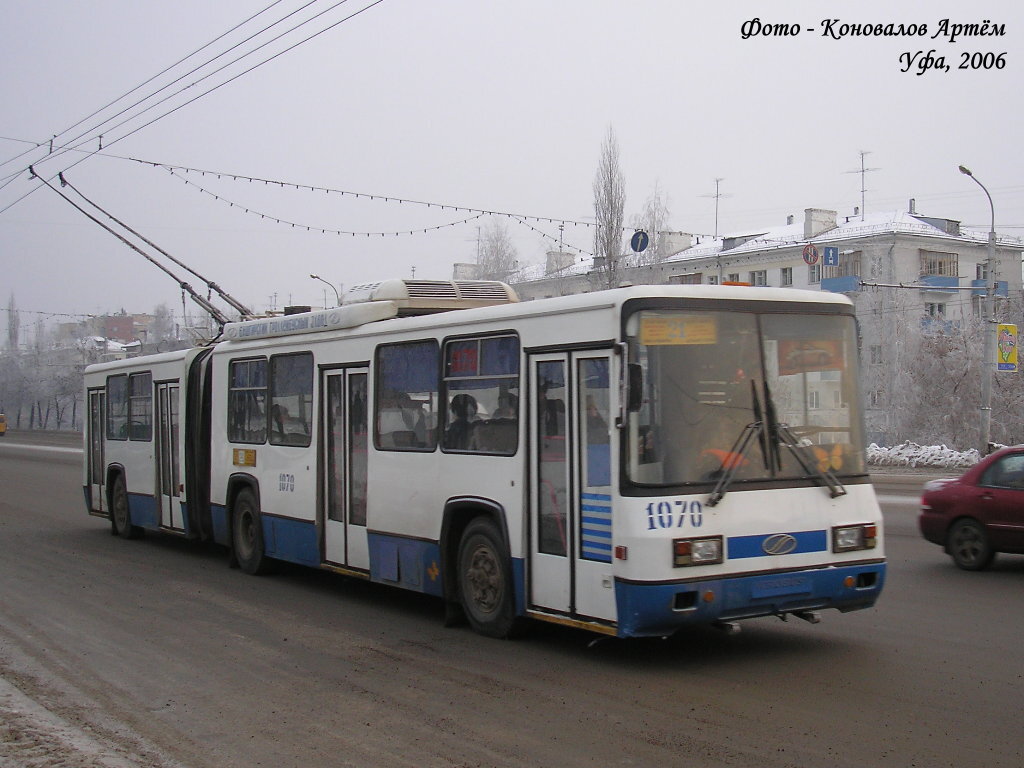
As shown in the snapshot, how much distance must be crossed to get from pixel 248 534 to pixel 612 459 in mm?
7347

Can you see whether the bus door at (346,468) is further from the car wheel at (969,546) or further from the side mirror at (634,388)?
the car wheel at (969,546)

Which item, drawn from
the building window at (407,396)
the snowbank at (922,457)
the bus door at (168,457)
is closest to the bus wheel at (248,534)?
the bus door at (168,457)

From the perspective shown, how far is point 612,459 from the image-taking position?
24.9ft

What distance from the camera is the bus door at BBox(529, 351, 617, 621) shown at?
7.72 m

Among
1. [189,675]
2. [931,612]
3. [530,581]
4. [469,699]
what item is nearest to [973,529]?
[931,612]

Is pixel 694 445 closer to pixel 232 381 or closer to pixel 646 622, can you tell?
pixel 646 622

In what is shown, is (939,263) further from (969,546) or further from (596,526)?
(596,526)

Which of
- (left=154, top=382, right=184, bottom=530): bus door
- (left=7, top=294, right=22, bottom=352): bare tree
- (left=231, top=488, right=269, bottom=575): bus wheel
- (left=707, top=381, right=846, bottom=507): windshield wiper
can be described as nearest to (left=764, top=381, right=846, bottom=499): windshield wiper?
(left=707, top=381, right=846, bottom=507): windshield wiper

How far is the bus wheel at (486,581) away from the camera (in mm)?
8781

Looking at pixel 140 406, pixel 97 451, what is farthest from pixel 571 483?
pixel 97 451

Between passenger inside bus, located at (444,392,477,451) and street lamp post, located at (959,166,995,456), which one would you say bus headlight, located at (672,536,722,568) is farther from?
street lamp post, located at (959,166,995,456)

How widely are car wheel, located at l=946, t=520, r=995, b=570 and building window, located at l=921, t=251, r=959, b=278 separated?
2071 inches

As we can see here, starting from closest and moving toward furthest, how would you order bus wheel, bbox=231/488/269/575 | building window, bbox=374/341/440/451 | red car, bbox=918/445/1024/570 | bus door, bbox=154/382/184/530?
1. building window, bbox=374/341/440/451
2. red car, bbox=918/445/1024/570
3. bus wheel, bbox=231/488/269/575
4. bus door, bbox=154/382/184/530

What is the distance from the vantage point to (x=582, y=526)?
793cm
